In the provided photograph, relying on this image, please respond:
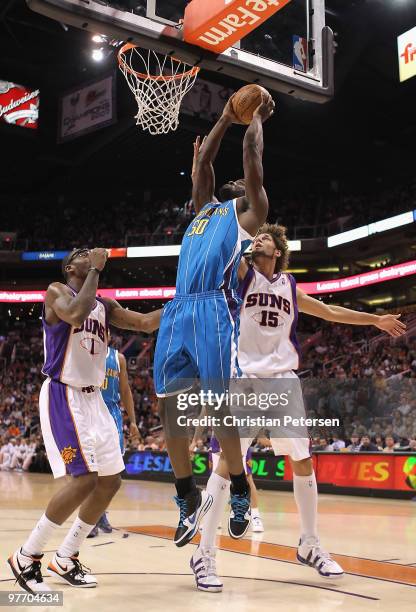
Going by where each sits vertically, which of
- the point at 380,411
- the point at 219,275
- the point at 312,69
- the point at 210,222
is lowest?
the point at 380,411

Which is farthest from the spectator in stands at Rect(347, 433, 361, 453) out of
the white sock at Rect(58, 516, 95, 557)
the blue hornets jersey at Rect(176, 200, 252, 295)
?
the blue hornets jersey at Rect(176, 200, 252, 295)

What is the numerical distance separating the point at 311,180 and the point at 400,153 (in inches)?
145

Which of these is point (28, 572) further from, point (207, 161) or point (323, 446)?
point (323, 446)

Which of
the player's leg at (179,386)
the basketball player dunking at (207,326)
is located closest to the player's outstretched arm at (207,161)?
the basketball player dunking at (207,326)

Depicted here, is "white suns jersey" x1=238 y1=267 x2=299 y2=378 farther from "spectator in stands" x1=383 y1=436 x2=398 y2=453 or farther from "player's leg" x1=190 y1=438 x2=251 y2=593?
"spectator in stands" x1=383 y1=436 x2=398 y2=453

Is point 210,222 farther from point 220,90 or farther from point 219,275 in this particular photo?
point 220,90

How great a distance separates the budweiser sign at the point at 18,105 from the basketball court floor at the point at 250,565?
16.4 meters

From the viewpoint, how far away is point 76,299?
4117mm

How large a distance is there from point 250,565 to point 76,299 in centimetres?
232

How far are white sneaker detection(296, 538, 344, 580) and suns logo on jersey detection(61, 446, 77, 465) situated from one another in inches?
63.6

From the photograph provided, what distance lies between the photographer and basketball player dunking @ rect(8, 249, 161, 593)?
4016 millimetres

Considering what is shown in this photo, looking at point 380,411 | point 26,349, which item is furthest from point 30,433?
point 380,411

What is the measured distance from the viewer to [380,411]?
43.8ft

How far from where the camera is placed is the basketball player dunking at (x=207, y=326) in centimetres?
360
